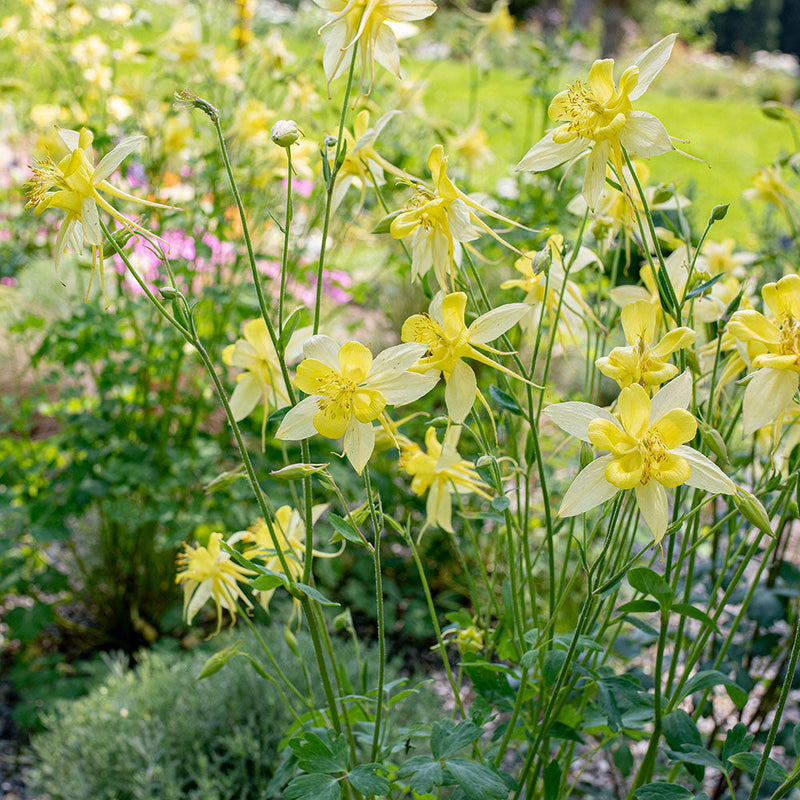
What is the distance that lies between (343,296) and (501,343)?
9.82 ft

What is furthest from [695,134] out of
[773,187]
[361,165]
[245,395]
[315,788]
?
[315,788]

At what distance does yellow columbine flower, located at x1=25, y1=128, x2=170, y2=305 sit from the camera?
109 cm

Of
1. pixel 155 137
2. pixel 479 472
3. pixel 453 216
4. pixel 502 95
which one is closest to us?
pixel 453 216

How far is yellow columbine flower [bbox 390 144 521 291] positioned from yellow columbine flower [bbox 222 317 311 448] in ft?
0.80

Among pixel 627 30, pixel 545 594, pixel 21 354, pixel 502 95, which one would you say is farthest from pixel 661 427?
pixel 627 30

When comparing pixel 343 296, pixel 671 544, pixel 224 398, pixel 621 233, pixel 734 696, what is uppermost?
pixel 621 233

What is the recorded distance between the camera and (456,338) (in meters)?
1.08

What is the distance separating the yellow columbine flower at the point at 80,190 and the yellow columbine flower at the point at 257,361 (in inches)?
9.5

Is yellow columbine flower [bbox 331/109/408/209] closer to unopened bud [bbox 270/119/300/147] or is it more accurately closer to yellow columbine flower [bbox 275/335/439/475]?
unopened bud [bbox 270/119/300/147]

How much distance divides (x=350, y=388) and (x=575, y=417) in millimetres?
269

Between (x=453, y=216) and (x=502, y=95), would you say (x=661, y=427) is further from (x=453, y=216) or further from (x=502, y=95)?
(x=502, y=95)

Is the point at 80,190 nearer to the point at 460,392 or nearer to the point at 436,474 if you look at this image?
the point at 460,392

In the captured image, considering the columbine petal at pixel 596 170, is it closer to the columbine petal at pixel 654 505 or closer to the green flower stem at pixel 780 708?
the columbine petal at pixel 654 505

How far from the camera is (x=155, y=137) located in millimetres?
2746
